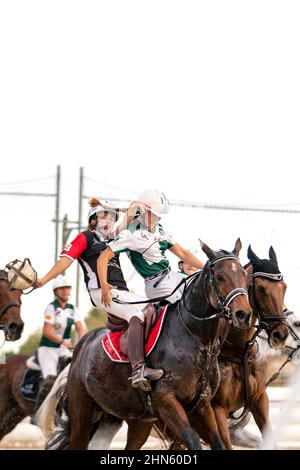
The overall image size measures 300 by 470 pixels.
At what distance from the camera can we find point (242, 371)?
1155 cm

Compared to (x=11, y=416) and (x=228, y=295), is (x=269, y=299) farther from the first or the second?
(x=11, y=416)

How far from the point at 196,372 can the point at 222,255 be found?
40.6 inches

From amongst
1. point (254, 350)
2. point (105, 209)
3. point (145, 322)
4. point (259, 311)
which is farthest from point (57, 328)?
point (145, 322)

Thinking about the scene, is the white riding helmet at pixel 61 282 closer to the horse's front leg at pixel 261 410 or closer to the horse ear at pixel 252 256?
the horse ear at pixel 252 256

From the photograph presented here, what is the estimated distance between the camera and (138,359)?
10.5 m

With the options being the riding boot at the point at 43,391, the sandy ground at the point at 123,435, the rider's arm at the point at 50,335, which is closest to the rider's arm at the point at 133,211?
the riding boot at the point at 43,391

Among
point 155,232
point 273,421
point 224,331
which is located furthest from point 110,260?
point 273,421

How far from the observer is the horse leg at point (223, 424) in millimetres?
10664

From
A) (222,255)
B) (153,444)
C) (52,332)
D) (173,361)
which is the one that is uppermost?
(222,255)

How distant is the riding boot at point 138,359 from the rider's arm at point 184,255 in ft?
3.28

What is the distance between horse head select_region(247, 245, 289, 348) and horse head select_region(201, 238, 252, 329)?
119cm

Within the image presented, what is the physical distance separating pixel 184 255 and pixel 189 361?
146cm

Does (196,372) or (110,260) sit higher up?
(110,260)

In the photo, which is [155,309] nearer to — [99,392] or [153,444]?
[99,392]
